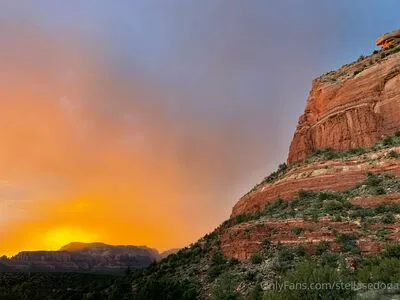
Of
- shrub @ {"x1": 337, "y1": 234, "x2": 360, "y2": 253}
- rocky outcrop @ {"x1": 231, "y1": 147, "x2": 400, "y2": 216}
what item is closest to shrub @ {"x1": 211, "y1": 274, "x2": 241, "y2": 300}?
shrub @ {"x1": 337, "y1": 234, "x2": 360, "y2": 253}

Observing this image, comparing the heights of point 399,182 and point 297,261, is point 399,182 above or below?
above

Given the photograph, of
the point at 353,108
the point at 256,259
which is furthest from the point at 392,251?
the point at 353,108

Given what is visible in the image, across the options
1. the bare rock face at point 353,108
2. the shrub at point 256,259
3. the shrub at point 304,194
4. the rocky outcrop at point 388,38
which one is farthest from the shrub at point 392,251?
the rocky outcrop at point 388,38

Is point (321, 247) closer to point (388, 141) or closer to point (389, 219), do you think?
point (389, 219)

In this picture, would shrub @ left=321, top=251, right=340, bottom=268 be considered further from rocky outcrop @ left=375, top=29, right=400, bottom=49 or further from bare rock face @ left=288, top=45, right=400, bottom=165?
rocky outcrop @ left=375, top=29, right=400, bottom=49

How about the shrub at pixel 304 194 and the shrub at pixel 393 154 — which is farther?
the shrub at pixel 304 194

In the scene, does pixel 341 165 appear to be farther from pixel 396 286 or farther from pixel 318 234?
pixel 396 286

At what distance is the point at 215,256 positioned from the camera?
2978cm

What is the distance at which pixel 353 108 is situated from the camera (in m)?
40.5

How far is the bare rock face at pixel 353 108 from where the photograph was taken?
37750 millimetres

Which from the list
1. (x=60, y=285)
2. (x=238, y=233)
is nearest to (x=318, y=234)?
(x=238, y=233)

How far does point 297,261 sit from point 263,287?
8.31 feet

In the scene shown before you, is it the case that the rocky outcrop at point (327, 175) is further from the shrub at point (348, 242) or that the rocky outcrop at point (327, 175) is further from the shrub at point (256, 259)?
the shrub at point (256, 259)

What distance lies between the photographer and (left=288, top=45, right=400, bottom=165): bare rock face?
37.8 metres
